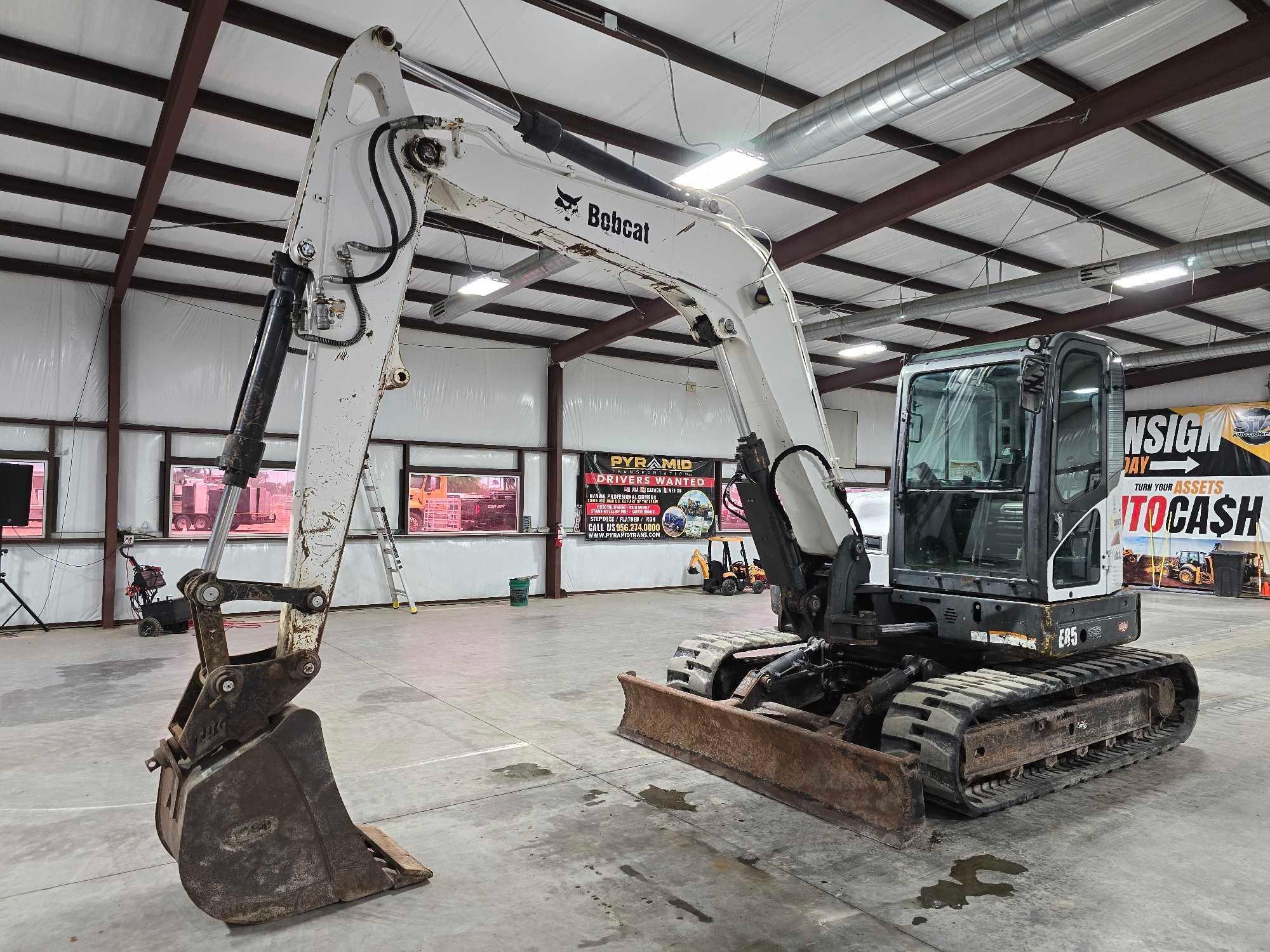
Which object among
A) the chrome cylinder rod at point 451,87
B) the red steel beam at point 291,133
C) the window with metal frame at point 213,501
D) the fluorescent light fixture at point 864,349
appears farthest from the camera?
the fluorescent light fixture at point 864,349

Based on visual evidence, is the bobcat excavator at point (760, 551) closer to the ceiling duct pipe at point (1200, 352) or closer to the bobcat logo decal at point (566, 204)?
the bobcat logo decal at point (566, 204)

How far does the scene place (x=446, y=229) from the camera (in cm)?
1020

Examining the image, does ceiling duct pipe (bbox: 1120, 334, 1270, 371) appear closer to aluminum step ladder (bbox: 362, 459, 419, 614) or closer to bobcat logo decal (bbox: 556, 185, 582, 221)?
aluminum step ladder (bbox: 362, 459, 419, 614)

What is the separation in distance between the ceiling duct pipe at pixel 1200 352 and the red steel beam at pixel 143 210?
14909mm

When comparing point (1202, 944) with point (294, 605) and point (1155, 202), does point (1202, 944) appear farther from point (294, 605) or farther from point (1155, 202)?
point (1155, 202)

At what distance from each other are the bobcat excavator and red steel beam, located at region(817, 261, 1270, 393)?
21.4ft

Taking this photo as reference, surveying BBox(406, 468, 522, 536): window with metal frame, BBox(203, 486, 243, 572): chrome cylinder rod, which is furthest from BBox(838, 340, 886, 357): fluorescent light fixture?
BBox(203, 486, 243, 572): chrome cylinder rod

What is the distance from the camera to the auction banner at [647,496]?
15406 mm

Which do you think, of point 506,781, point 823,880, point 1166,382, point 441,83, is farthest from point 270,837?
point 1166,382

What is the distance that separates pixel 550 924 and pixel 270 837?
3.60 ft

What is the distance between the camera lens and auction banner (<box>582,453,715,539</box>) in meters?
15.4

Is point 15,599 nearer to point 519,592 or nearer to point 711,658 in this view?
point 519,592

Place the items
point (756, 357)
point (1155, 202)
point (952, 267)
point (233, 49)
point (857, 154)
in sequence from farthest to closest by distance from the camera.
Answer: point (952, 267), point (1155, 202), point (857, 154), point (233, 49), point (756, 357)

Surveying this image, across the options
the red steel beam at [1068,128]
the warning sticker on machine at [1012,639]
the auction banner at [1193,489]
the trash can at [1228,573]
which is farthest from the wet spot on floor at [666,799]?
the trash can at [1228,573]
